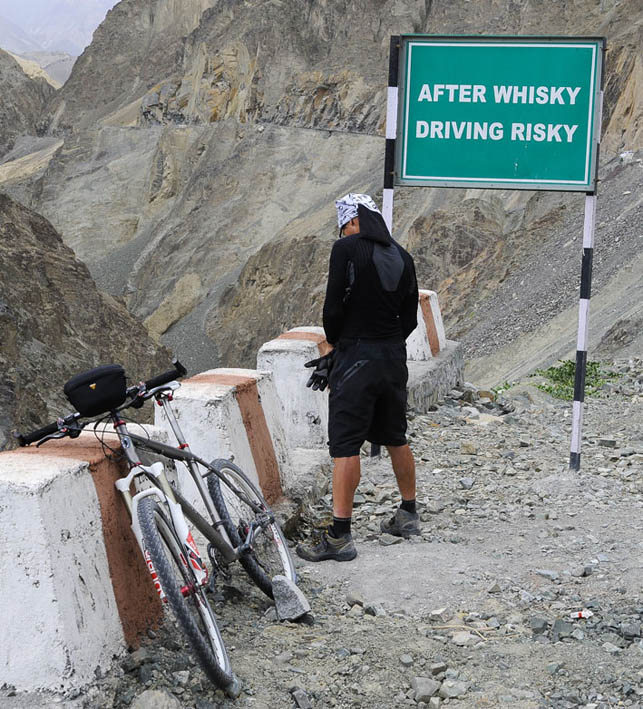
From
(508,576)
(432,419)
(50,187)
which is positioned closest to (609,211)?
(432,419)

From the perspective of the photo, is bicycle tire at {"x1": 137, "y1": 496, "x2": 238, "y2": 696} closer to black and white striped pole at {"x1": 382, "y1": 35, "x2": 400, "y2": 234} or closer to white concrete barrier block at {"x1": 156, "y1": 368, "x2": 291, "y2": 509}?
white concrete barrier block at {"x1": 156, "y1": 368, "x2": 291, "y2": 509}

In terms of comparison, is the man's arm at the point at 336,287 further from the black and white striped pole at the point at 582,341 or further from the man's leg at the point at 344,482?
the black and white striped pole at the point at 582,341

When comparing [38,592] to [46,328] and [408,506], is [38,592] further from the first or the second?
[46,328]

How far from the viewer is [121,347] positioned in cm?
2119

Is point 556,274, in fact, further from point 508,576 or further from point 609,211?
point 508,576

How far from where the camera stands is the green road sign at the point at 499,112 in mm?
6578

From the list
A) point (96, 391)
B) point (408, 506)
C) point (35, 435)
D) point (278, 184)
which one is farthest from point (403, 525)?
point (278, 184)

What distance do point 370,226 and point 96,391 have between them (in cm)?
184

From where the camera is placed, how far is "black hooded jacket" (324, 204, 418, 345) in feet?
16.4

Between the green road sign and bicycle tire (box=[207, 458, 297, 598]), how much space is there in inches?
111

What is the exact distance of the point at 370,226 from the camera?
504 cm

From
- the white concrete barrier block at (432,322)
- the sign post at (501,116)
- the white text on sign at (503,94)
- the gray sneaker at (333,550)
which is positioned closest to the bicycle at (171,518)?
the gray sneaker at (333,550)

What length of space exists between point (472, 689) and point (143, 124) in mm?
64862

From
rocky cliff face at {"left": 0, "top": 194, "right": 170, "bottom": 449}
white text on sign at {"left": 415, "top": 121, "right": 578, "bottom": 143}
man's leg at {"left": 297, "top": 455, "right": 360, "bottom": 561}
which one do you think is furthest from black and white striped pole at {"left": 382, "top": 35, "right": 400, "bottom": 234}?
rocky cliff face at {"left": 0, "top": 194, "right": 170, "bottom": 449}
